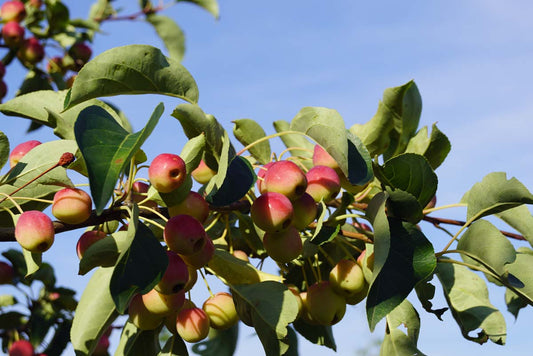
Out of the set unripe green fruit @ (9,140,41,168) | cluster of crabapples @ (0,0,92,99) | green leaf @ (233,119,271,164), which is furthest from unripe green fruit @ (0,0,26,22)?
green leaf @ (233,119,271,164)

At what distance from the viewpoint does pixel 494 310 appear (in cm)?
152

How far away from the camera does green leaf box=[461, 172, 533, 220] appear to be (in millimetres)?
1289

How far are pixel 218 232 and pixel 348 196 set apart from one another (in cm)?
42

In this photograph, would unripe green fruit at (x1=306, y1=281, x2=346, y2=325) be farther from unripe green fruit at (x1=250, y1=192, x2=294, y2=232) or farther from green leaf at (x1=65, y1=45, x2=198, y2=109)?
green leaf at (x1=65, y1=45, x2=198, y2=109)

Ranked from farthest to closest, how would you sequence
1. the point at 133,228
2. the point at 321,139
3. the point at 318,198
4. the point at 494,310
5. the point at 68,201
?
1. the point at 494,310
2. the point at 318,198
3. the point at 321,139
4. the point at 68,201
5. the point at 133,228

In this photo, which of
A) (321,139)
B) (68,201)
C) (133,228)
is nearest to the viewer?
(133,228)

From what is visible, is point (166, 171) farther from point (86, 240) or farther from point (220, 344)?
point (220, 344)

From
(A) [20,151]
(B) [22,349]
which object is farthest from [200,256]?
(B) [22,349]

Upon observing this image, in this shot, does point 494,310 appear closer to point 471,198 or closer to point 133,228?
point 471,198

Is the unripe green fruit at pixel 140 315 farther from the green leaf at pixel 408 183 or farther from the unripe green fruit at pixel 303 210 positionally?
the green leaf at pixel 408 183

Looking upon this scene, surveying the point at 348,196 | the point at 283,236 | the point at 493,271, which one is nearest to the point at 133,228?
the point at 283,236

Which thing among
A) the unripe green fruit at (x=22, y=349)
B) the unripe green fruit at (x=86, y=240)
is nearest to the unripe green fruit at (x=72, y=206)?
the unripe green fruit at (x=86, y=240)

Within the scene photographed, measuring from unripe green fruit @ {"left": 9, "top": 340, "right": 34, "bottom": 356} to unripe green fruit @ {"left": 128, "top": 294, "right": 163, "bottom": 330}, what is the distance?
4.99 feet

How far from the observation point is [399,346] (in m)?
1.47
